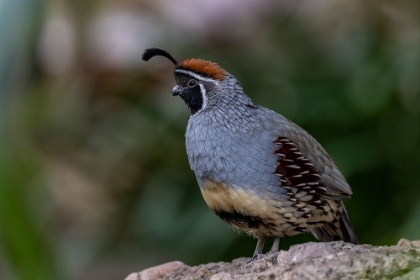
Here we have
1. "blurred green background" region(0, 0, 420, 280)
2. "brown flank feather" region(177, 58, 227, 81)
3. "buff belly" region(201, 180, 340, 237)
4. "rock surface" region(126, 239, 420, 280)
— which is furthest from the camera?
"blurred green background" region(0, 0, 420, 280)

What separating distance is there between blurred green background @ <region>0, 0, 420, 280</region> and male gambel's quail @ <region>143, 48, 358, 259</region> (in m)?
0.77

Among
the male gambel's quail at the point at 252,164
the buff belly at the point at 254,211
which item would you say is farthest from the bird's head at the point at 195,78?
the buff belly at the point at 254,211

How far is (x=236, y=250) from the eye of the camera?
453cm

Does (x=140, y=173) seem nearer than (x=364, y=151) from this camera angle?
No

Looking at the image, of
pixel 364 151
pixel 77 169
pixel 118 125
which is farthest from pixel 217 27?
pixel 364 151

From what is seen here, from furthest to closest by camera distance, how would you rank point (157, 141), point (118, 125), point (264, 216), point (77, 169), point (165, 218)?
1. point (77, 169)
2. point (118, 125)
3. point (157, 141)
4. point (165, 218)
5. point (264, 216)

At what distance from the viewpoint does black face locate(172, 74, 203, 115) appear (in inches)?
130

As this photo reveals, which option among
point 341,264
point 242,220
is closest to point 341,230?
point 242,220

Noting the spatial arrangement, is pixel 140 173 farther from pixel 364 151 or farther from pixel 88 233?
→ pixel 364 151

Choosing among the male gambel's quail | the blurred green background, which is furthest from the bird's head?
the blurred green background

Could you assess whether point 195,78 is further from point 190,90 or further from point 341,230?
point 341,230

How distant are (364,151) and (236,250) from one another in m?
1.06

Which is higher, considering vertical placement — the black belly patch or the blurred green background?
the blurred green background

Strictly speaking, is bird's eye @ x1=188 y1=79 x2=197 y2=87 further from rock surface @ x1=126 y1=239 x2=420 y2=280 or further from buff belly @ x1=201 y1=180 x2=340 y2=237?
rock surface @ x1=126 y1=239 x2=420 y2=280
